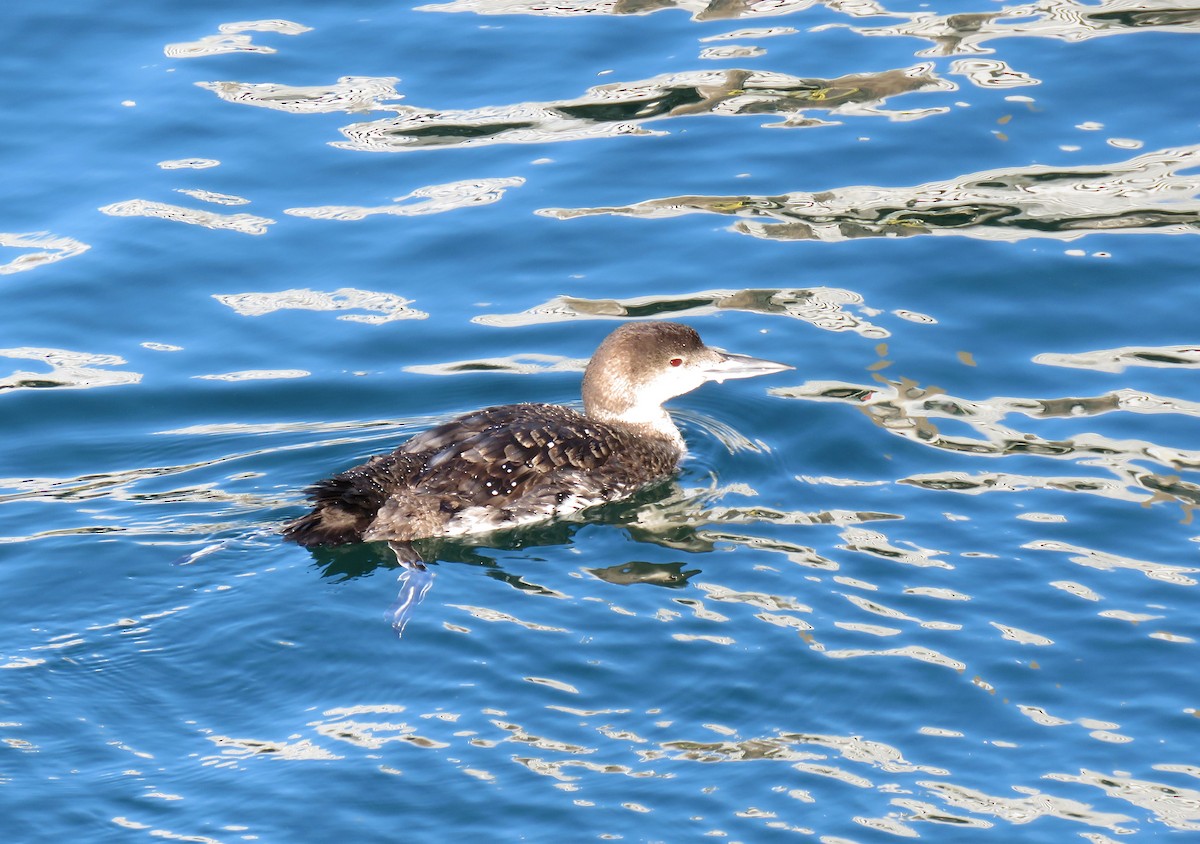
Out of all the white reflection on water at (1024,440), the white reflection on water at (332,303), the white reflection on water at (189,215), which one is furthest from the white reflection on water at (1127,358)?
the white reflection on water at (189,215)

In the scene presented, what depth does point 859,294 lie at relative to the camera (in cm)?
1000

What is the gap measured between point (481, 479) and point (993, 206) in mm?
4480

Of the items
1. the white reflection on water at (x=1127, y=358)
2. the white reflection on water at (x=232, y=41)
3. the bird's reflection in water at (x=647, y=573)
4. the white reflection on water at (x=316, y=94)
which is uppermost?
the white reflection on water at (x=232, y=41)

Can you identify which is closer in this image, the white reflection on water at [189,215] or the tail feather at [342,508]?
the tail feather at [342,508]

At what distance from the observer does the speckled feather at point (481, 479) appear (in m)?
7.61

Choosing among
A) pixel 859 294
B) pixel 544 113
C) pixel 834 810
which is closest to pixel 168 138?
pixel 544 113

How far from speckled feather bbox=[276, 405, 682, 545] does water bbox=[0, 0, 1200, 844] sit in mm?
170

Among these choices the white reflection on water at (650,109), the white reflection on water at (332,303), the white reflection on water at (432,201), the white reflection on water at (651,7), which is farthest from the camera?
the white reflection on water at (651,7)

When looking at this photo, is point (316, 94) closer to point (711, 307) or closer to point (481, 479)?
point (711, 307)

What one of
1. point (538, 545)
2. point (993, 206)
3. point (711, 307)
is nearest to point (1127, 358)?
point (993, 206)

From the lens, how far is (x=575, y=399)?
9.33m

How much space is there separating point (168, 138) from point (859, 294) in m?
4.94

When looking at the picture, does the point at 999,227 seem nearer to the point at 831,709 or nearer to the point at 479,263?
the point at 479,263

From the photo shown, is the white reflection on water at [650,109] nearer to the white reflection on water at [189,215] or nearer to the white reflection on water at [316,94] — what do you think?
the white reflection on water at [316,94]
